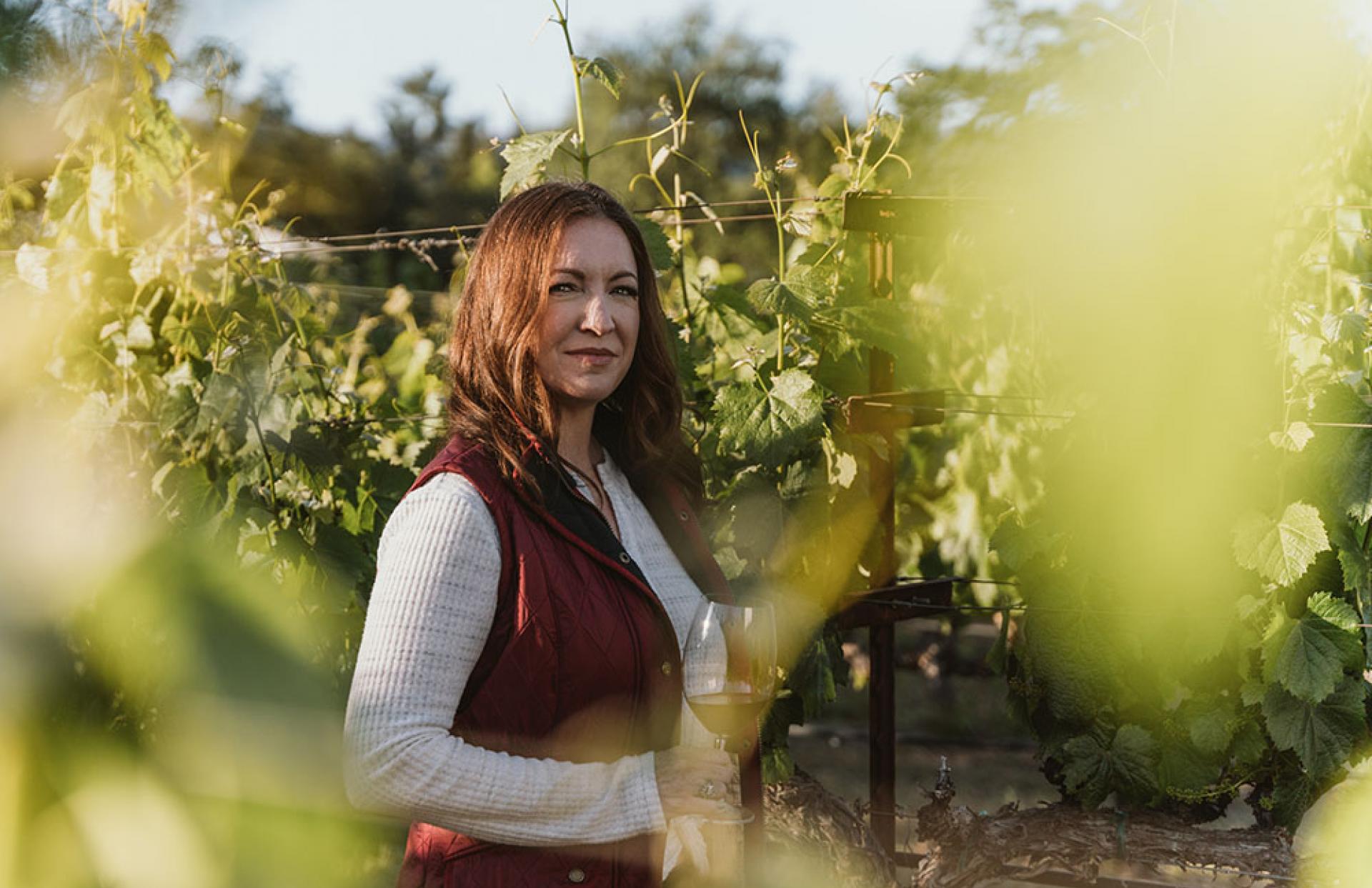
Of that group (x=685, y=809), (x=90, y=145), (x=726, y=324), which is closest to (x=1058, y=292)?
(x=726, y=324)

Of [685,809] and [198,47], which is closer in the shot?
[685,809]

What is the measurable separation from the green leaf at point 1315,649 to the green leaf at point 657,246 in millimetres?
1252

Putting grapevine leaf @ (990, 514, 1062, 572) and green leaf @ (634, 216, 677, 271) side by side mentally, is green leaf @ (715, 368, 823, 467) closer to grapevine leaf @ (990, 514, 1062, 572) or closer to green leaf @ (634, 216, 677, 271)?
green leaf @ (634, 216, 677, 271)

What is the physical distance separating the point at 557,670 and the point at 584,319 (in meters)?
0.45

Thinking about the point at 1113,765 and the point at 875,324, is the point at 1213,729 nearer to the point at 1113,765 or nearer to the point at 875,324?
the point at 1113,765

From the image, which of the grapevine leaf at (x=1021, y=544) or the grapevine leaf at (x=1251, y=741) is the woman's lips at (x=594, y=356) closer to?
the grapevine leaf at (x=1021, y=544)

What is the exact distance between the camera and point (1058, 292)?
2.45 m

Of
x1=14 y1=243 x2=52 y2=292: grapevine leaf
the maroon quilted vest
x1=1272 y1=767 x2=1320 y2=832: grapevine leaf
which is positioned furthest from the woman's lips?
x1=14 y1=243 x2=52 y2=292: grapevine leaf

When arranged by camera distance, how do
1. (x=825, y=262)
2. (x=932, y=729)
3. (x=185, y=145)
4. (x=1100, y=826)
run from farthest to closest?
1. (x=932, y=729)
2. (x=185, y=145)
3. (x=825, y=262)
4. (x=1100, y=826)

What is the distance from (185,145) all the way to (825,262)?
1748 mm

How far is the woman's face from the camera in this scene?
168 centimetres

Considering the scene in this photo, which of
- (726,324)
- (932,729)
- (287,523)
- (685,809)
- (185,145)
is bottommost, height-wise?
(932,729)

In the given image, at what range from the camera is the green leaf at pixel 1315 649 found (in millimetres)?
2170

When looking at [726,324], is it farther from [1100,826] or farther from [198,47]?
[198,47]
